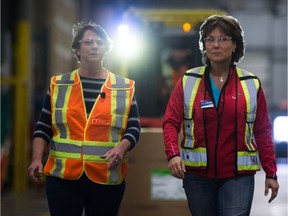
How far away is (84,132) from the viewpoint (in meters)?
4.57

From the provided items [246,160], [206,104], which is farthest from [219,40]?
[246,160]

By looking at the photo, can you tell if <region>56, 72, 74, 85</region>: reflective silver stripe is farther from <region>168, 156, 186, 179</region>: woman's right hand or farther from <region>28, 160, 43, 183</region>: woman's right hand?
<region>168, 156, 186, 179</region>: woman's right hand

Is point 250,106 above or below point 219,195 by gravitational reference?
above

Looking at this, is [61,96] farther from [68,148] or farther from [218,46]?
[218,46]

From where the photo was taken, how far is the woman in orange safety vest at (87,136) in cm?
455

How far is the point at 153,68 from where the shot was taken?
15531 mm

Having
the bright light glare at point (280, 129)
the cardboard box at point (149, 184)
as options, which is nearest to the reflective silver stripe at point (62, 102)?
the cardboard box at point (149, 184)

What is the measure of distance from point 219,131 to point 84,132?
0.79 meters

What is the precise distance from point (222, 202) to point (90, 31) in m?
1.28

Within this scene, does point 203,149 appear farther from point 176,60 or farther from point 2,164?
point 176,60

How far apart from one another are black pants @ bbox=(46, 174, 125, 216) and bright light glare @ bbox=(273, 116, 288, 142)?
1865cm

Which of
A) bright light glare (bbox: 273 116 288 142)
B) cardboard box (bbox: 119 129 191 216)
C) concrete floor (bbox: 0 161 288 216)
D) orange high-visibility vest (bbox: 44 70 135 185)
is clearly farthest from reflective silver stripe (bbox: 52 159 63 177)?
bright light glare (bbox: 273 116 288 142)

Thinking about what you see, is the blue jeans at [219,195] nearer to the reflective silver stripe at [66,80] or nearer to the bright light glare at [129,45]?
the reflective silver stripe at [66,80]

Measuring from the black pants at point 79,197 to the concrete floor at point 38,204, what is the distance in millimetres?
4837
